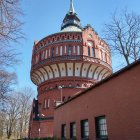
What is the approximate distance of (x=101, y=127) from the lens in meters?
9.77

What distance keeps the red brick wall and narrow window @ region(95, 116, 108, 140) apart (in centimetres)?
20

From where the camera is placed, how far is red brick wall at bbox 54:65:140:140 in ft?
24.1

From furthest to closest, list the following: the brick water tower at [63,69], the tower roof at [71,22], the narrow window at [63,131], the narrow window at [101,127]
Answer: the tower roof at [71,22], the brick water tower at [63,69], the narrow window at [63,131], the narrow window at [101,127]

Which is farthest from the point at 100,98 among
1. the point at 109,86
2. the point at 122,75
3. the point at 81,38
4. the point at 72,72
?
the point at 81,38

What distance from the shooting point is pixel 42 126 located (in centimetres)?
2539

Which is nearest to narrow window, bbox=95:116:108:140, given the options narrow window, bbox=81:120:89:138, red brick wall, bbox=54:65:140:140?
red brick wall, bbox=54:65:140:140

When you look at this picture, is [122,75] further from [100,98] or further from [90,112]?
[90,112]

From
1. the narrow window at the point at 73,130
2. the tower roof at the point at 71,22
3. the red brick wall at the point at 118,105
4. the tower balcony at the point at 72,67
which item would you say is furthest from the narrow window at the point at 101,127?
the tower roof at the point at 71,22

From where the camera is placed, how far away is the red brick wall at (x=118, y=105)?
736cm

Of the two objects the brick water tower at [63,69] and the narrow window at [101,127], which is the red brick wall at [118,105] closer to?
the narrow window at [101,127]

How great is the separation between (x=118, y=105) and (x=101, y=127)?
203cm

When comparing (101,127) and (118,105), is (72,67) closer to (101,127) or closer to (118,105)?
(101,127)

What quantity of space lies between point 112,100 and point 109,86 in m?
0.67

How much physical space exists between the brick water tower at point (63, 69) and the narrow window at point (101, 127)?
1537 cm
